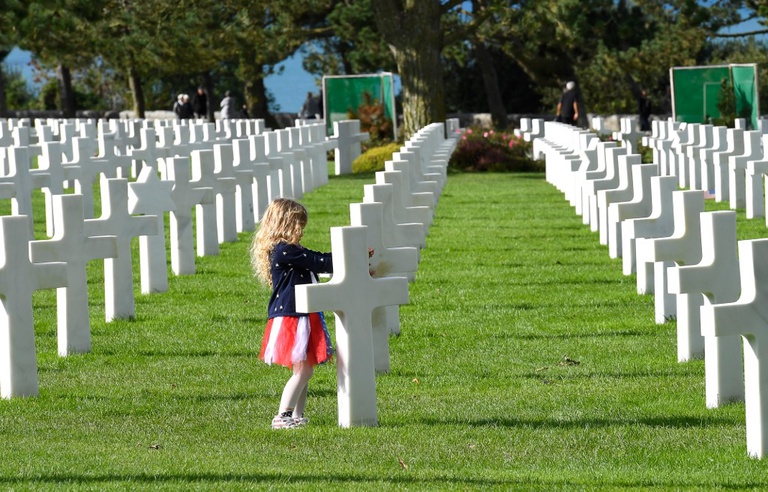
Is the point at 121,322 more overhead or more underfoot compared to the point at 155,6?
more underfoot

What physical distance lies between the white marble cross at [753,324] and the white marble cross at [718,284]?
0.65 meters

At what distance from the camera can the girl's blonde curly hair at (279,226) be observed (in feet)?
22.6

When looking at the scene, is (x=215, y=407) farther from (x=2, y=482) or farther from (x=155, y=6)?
(x=155, y=6)

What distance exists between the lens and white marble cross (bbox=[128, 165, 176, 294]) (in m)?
11.4

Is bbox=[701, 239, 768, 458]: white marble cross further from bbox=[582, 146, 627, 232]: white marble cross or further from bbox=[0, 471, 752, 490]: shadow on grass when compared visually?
bbox=[582, 146, 627, 232]: white marble cross

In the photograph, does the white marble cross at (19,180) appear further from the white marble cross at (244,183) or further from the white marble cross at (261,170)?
the white marble cross at (261,170)

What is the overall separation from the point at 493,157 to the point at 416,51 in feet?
8.95

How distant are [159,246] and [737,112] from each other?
21850 mm

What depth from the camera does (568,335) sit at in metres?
9.38

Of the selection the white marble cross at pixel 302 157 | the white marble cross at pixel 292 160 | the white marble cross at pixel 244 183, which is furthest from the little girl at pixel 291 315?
the white marble cross at pixel 302 157

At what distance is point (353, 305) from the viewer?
21.9ft

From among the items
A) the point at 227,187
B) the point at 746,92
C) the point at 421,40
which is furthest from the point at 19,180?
the point at 746,92

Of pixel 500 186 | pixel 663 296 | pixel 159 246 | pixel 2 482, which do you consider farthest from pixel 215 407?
pixel 500 186

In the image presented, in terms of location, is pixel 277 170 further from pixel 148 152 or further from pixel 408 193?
pixel 408 193
